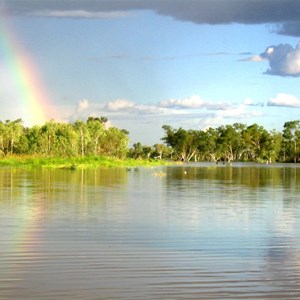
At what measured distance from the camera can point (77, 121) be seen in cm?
11300

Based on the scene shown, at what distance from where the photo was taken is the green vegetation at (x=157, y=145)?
10438cm

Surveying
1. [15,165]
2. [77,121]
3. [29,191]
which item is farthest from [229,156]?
[29,191]

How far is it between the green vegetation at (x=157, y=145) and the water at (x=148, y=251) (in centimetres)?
8071

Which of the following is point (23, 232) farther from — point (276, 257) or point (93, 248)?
point (276, 257)

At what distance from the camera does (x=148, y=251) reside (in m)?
13.7

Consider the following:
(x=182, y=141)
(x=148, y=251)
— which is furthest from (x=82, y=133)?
Result: (x=148, y=251)

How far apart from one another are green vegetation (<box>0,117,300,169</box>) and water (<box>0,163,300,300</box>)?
80.7m

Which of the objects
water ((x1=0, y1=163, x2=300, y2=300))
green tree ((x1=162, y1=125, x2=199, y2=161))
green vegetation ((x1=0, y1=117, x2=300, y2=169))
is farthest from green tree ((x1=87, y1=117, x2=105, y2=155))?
water ((x1=0, y1=163, x2=300, y2=300))

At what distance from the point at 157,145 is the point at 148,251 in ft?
526

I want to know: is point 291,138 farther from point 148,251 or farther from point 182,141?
point 148,251

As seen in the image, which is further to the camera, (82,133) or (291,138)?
(291,138)

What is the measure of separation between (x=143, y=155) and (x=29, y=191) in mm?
136866

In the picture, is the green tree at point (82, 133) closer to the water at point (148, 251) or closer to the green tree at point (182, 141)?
the green tree at point (182, 141)

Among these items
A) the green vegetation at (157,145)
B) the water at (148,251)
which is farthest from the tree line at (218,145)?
the water at (148,251)
